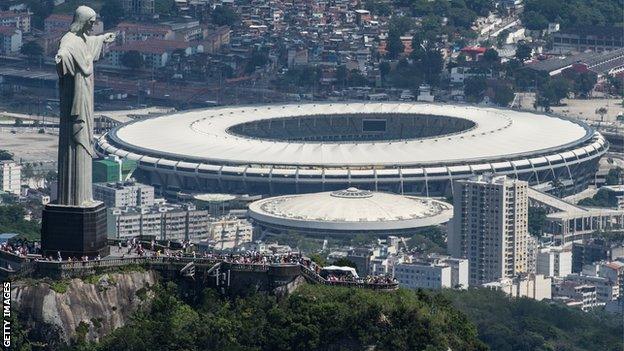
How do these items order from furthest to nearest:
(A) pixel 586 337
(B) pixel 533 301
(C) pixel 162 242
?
1. (B) pixel 533 301
2. (A) pixel 586 337
3. (C) pixel 162 242

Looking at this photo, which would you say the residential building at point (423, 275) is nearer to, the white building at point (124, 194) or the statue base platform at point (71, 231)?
Result: the white building at point (124, 194)

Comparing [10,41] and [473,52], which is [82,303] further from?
[10,41]

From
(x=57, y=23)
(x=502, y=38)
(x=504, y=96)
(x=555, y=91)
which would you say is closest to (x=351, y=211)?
(x=504, y=96)

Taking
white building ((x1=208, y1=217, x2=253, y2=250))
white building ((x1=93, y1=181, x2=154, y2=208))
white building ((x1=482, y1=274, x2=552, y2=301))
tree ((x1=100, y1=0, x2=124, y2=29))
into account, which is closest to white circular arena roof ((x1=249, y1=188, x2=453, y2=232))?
white building ((x1=208, y1=217, x2=253, y2=250))

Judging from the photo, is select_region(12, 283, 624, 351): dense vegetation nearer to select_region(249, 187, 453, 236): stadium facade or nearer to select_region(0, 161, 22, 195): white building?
select_region(249, 187, 453, 236): stadium facade

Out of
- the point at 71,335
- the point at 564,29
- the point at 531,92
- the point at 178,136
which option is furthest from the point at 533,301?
the point at 564,29

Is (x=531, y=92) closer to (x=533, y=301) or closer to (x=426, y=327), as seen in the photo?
(x=533, y=301)
